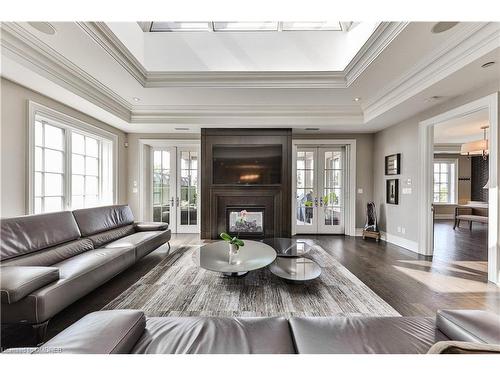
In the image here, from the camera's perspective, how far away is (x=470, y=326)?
92 centimetres

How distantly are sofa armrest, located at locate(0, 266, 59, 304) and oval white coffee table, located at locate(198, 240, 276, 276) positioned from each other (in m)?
1.24

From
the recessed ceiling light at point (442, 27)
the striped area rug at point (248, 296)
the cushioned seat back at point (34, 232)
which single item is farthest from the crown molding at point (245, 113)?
the striped area rug at point (248, 296)

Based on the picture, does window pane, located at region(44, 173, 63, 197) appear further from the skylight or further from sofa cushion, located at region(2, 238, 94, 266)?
the skylight

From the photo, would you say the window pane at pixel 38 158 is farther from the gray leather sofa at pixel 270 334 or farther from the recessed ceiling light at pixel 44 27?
the gray leather sofa at pixel 270 334

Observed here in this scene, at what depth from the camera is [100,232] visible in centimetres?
319

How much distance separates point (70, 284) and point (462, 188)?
1139 centimetres

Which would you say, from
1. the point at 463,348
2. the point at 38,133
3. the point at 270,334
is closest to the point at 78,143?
the point at 38,133

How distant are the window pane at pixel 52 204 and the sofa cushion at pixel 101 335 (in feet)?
10.3

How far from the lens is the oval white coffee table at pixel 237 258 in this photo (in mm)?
2242
